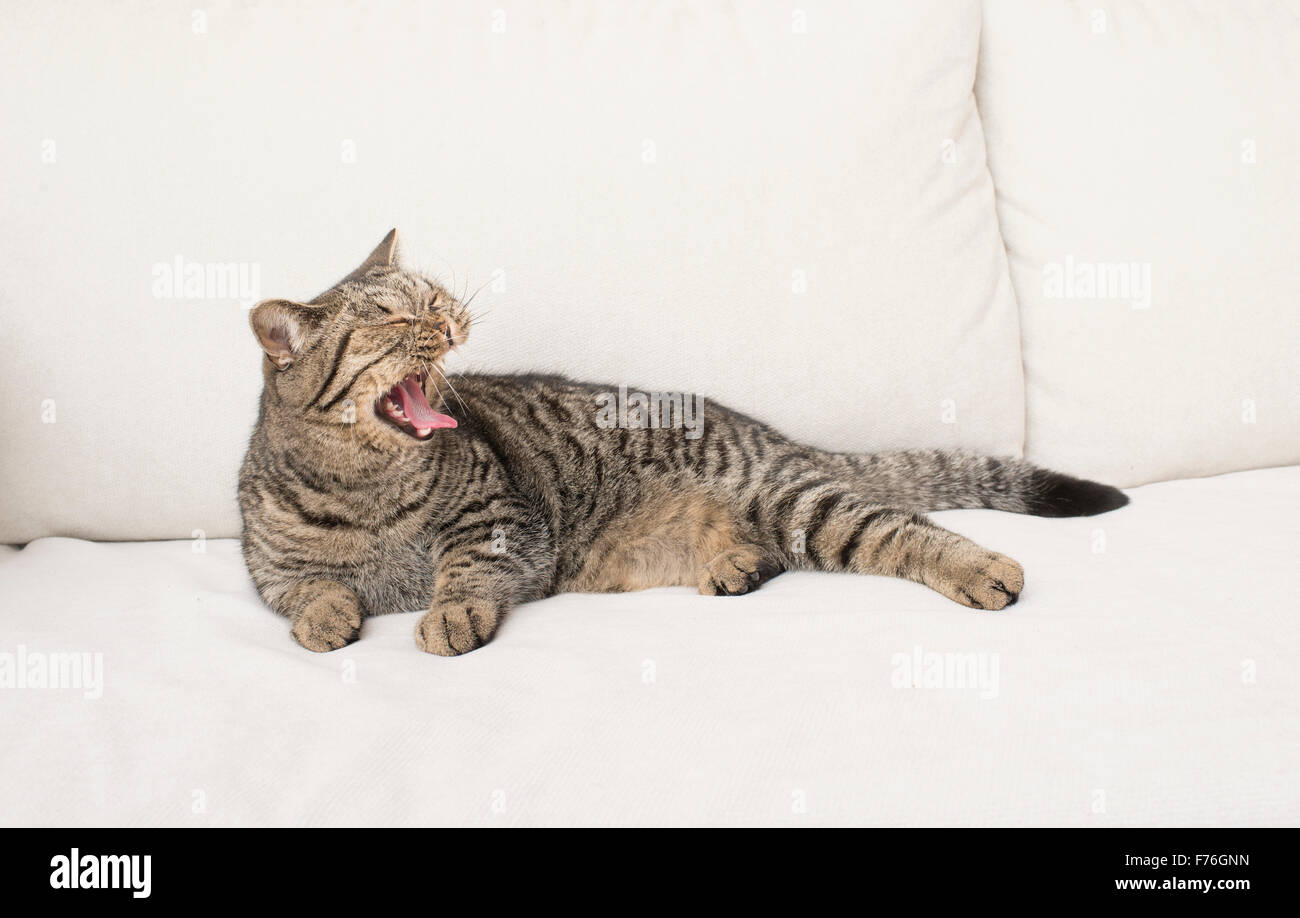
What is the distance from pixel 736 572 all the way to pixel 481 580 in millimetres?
378

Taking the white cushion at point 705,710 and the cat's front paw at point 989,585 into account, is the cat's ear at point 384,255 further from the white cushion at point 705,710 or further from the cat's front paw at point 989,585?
the cat's front paw at point 989,585

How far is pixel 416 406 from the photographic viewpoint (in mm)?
1404

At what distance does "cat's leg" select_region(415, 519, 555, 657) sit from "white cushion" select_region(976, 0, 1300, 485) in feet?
3.31

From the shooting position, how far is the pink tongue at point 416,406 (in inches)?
53.9

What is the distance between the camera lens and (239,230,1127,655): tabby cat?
131 cm

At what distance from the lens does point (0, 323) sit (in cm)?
151

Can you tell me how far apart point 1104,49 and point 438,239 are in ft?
4.14

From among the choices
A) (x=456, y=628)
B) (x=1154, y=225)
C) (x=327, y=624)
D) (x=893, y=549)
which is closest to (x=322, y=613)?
(x=327, y=624)

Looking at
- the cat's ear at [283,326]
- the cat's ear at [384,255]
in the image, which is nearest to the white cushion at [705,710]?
the cat's ear at [283,326]

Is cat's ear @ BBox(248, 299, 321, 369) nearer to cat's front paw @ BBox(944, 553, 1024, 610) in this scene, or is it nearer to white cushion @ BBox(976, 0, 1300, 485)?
cat's front paw @ BBox(944, 553, 1024, 610)

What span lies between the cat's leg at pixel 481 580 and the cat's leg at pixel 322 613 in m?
0.10

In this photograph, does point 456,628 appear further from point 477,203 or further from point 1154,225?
point 1154,225

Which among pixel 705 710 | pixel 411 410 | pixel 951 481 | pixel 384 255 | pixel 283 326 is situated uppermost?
pixel 384 255

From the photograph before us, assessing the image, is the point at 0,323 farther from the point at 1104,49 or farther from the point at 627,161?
the point at 1104,49
